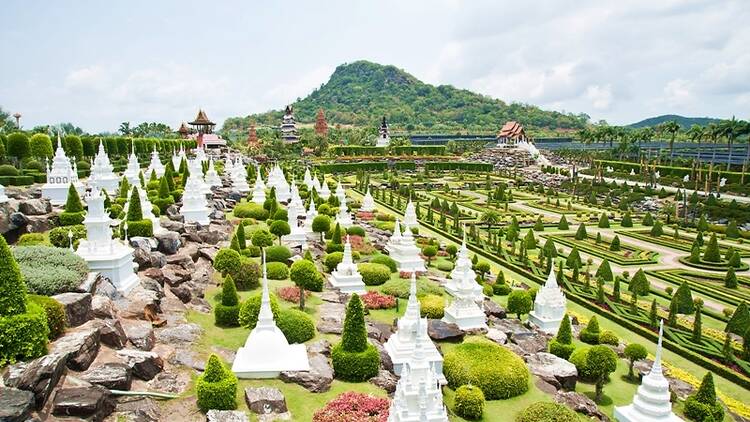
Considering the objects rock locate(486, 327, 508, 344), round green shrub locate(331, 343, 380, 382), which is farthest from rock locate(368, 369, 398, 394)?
rock locate(486, 327, 508, 344)

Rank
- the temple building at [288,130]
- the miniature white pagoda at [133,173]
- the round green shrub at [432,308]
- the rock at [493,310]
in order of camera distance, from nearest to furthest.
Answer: the round green shrub at [432,308] < the rock at [493,310] < the miniature white pagoda at [133,173] < the temple building at [288,130]

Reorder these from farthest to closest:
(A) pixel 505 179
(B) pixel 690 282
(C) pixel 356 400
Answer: (A) pixel 505 179 < (B) pixel 690 282 < (C) pixel 356 400

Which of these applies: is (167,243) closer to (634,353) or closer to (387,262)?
(387,262)

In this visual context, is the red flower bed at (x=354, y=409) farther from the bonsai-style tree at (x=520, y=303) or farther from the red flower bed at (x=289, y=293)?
the bonsai-style tree at (x=520, y=303)

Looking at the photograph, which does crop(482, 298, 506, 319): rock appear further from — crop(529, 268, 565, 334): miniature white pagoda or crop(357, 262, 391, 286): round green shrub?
crop(357, 262, 391, 286): round green shrub

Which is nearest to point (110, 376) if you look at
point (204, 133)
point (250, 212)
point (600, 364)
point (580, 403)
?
point (580, 403)

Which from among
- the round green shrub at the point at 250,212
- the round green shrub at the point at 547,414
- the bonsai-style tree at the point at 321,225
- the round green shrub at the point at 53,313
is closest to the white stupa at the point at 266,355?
the round green shrub at the point at 53,313

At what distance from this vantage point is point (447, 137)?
172750mm

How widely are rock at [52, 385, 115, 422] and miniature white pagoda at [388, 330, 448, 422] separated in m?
7.98

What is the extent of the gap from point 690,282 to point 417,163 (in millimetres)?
81394

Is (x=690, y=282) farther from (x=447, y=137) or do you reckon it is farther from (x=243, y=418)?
(x=447, y=137)

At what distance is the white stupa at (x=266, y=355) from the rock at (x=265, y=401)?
170cm

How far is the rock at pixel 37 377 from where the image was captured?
13.5 meters

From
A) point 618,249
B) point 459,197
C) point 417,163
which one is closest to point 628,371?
point 618,249
